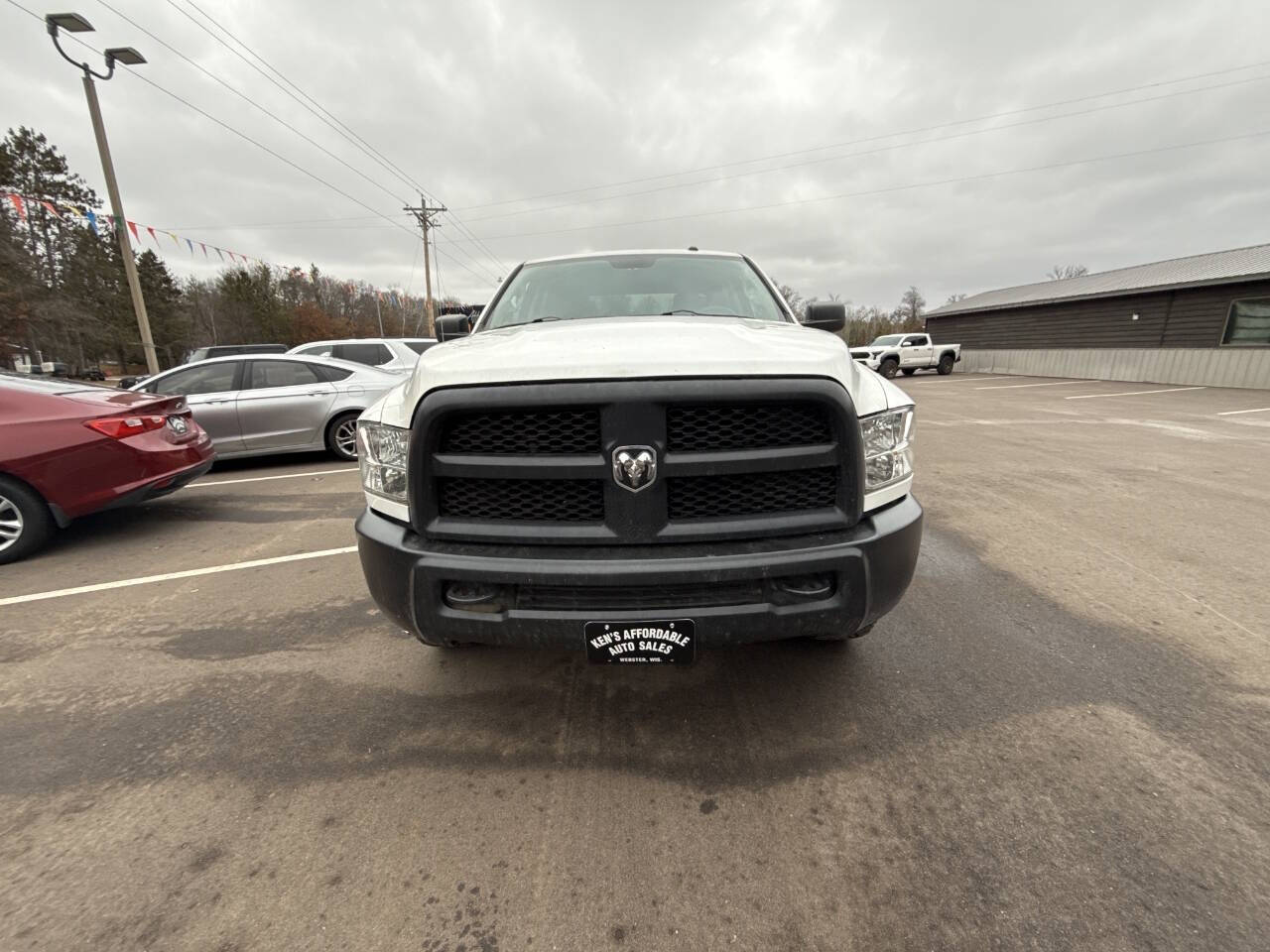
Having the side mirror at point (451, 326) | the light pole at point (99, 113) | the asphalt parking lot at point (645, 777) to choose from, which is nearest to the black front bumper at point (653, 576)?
the asphalt parking lot at point (645, 777)

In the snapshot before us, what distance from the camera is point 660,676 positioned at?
8.18ft

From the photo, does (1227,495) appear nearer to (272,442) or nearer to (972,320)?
(272,442)

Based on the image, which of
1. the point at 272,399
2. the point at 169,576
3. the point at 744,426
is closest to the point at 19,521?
the point at 169,576

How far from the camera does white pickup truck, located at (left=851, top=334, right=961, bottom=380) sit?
24672mm

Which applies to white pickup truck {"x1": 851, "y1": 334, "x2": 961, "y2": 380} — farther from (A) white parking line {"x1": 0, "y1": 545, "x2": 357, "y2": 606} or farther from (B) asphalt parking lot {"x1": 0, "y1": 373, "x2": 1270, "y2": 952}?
(A) white parking line {"x1": 0, "y1": 545, "x2": 357, "y2": 606}

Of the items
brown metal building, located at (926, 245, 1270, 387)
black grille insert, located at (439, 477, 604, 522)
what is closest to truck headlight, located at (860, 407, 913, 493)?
black grille insert, located at (439, 477, 604, 522)

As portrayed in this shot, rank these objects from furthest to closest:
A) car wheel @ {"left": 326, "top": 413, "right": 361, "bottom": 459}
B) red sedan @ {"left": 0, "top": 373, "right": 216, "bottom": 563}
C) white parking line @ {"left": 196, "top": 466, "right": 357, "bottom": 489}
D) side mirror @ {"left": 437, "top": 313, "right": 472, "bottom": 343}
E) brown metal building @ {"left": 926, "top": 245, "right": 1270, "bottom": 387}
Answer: brown metal building @ {"left": 926, "top": 245, "right": 1270, "bottom": 387}
car wheel @ {"left": 326, "top": 413, "right": 361, "bottom": 459}
white parking line @ {"left": 196, "top": 466, "right": 357, "bottom": 489}
red sedan @ {"left": 0, "top": 373, "right": 216, "bottom": 563}
side mirror @ {"left": 437, "top": 313, "right": 472, "bottom": 343}

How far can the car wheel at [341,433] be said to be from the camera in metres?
7.28

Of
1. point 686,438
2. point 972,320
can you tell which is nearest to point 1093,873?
point 686,438

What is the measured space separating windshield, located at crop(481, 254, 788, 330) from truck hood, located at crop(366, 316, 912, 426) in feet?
3.16

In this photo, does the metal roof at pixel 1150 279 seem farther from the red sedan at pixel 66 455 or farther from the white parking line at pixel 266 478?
the red sedan at pixel 66 455

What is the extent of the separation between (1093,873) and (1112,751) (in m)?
0.64

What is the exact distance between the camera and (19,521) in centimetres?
399

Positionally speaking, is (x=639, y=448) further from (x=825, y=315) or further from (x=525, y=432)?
(x=825, y=315)
